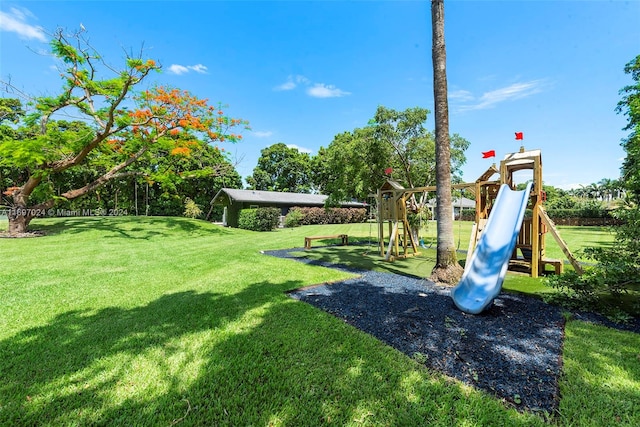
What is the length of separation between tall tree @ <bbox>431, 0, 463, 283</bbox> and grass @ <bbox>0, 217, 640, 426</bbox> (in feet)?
8.41

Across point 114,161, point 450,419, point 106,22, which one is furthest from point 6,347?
point 114,161

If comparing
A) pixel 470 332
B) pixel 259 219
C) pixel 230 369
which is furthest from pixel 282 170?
pixel 230 369

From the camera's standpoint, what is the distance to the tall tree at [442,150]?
633cm

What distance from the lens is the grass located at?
88.4 inches

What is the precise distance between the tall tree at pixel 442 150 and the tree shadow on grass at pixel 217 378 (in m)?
3.73

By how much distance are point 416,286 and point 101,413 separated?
5654mm

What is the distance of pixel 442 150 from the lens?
6.37m

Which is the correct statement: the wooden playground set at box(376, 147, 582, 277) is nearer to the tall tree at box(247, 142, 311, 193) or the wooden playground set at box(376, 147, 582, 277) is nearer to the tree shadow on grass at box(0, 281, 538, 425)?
the tree shadow on grass at box(0, 281, 538, 425)

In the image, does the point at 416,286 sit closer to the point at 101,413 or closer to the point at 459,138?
the point at 101,413

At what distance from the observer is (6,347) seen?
10.8 ft

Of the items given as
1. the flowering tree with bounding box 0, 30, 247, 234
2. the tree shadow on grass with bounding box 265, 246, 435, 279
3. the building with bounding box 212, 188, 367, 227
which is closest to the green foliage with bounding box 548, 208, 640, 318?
the tree shadow on grass with bounding box 265, 246, 435, 279

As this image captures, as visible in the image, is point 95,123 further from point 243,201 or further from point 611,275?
point 611,275

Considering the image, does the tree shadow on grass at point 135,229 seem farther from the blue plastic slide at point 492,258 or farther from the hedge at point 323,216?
the blue plastic slide at point 492,258

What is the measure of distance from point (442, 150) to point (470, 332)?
13.5ft
